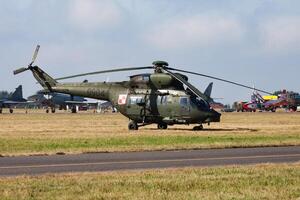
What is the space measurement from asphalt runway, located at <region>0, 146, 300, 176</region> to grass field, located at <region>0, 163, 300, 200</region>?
5.59 ft

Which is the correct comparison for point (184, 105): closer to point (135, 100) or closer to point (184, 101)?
point (184, 101)

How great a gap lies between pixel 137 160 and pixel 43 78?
25.7 meters

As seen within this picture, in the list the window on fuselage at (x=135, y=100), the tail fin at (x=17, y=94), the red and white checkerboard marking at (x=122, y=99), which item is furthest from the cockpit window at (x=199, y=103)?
the tail fin at (x=17, y=94)

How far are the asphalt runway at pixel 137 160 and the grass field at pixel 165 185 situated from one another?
1704mm

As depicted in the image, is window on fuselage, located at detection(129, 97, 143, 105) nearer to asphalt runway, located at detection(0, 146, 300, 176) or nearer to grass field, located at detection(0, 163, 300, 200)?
asphalt runway, located at detection(0, 146, 300, 176)

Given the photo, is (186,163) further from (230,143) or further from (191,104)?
Result: (191,104)

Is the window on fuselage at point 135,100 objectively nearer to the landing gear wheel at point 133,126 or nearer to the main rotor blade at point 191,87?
the landing gear wheel at point 133,126

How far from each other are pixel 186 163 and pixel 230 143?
27.3ft

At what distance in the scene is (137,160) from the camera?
18.7 meters

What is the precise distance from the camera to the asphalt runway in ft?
53.9

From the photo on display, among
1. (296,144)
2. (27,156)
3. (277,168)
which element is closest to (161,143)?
(296,144)

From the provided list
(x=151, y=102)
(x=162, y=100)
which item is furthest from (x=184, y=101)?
(x=151, y=102)

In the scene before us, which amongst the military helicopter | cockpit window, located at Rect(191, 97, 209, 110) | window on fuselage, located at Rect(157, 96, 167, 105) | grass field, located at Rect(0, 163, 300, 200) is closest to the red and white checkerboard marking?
the military helicopter

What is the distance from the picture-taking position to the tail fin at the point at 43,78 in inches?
1684
